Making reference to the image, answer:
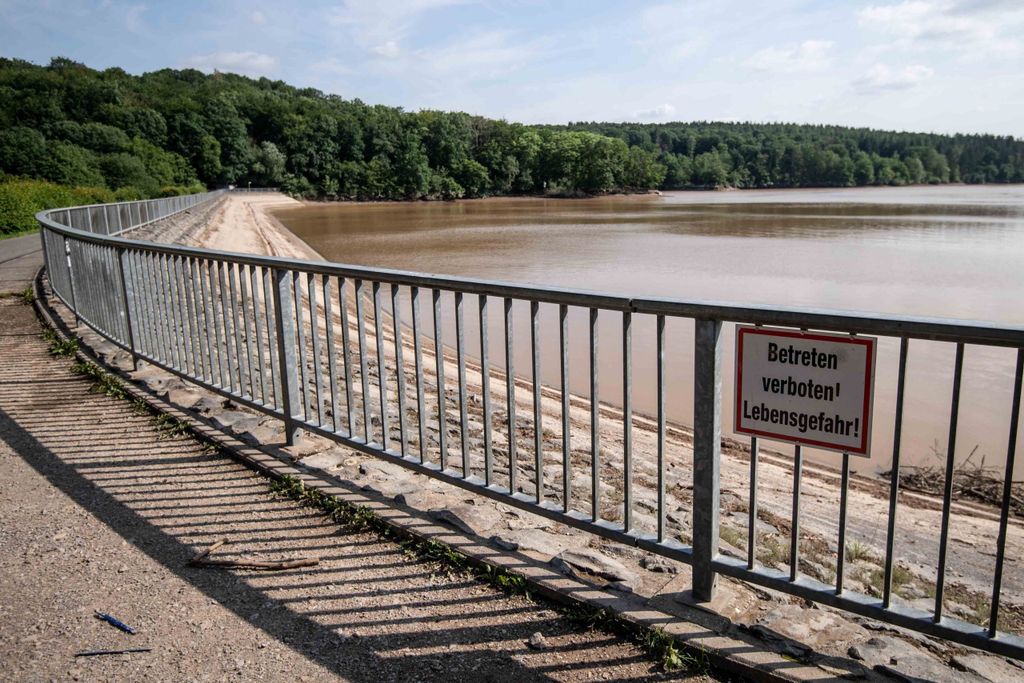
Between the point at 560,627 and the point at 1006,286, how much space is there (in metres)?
22.8

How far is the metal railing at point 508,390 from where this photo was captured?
2.65 metres

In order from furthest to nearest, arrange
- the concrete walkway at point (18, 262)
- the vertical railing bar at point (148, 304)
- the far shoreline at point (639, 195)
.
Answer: the far shoreline at point (639, 195), the concrete walkway at point (18, 262), the vertical railing bar at point (148, 304)

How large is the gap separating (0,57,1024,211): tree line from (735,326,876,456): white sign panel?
243ft

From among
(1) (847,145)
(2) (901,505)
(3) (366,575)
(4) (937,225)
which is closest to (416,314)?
(3) (366,575)

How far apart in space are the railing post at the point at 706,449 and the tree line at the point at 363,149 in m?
73.8

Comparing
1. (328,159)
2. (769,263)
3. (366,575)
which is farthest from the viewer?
(328,159)

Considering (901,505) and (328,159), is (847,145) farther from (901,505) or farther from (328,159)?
(901,505)

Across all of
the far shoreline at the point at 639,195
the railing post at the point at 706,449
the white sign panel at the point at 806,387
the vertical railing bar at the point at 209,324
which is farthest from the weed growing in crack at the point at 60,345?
the far shoreline at the point at 639,195

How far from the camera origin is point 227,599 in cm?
328

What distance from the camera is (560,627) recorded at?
9.90ft

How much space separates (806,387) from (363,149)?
140 meters

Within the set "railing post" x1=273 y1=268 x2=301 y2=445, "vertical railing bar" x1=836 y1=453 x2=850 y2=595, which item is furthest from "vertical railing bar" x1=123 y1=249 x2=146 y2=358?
"vertical railing bar" x1=836 y1=453 x2=850 y2=595

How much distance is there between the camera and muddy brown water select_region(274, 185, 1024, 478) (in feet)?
32.1

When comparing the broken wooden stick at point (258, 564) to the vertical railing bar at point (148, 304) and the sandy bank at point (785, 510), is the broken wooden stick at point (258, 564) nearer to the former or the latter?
the sandy bank at point (785, 510)
